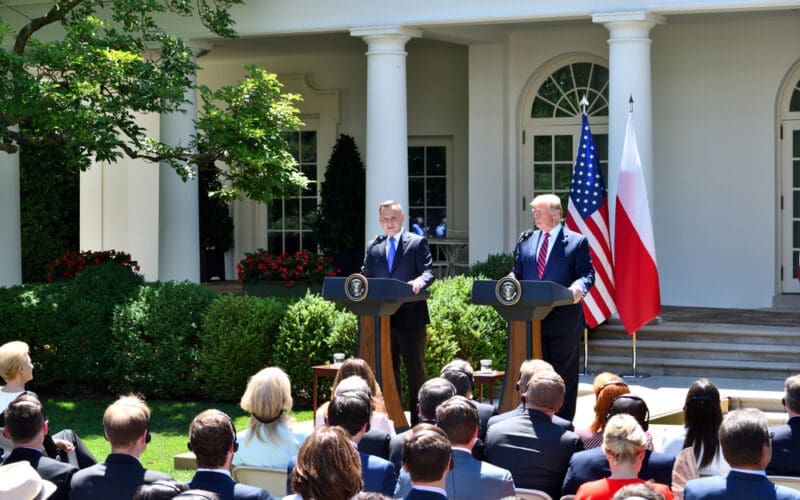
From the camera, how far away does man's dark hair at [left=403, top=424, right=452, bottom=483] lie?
15.3 feet

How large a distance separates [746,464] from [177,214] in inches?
472

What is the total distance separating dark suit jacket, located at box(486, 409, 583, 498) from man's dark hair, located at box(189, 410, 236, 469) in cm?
162

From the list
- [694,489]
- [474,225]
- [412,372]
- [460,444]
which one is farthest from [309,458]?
[474,225]

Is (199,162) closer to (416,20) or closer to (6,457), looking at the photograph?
(416,20)

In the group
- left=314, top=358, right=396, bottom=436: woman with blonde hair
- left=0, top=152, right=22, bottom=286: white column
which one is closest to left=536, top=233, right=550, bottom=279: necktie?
left=314, top=358, right=396, bottom=436: woman with blonde hair

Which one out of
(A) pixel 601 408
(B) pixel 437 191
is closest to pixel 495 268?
(B) pixel 437 191

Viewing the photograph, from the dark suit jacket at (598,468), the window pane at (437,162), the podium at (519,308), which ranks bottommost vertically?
the dark suit jacket at (598,468)

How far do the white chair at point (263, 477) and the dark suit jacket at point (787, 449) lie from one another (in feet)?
8.23

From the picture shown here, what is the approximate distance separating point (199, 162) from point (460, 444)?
8603 millimetres

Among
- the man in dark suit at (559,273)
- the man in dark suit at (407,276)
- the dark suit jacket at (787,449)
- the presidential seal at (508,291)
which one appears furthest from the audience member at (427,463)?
the man in dark suit at (407,276)

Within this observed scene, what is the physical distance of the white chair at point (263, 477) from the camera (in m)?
6.16

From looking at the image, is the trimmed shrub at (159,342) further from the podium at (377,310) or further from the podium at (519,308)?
the podium at (519,308)

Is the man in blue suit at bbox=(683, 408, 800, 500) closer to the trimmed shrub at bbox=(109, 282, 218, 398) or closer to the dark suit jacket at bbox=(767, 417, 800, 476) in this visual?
the dark suit jacket at bbox=(767, 417, 800, 476)

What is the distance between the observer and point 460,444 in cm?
539
